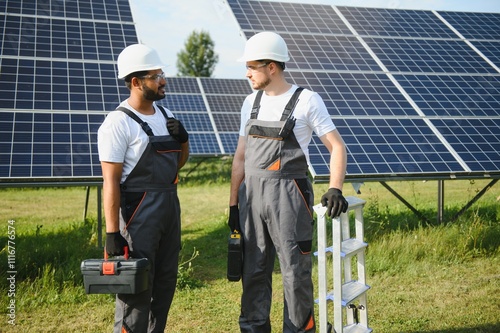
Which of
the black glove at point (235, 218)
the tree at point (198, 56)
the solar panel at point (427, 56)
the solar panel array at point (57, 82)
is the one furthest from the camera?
the tree at point (198, 56)

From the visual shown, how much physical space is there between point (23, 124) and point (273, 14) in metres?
5.06

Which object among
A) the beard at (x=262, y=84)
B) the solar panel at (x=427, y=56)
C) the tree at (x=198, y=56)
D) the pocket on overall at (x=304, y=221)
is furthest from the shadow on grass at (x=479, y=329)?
the tree at (x=198, y=56)

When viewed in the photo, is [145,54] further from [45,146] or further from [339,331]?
[45,146]

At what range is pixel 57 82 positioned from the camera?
7277mm

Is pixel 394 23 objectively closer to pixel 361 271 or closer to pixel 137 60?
pixel 361 271

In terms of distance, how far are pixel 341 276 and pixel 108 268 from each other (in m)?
1.54

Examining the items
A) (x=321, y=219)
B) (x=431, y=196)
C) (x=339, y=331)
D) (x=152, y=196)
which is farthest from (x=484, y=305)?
(x=431, y=196)

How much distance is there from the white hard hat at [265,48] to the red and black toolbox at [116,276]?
156 cm

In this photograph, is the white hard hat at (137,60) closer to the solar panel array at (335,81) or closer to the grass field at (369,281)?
the grass field at (369,281)

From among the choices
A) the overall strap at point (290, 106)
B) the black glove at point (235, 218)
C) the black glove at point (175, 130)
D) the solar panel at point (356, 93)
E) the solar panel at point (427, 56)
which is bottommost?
the black glove at point (235, 218)

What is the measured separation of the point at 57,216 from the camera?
428 inches

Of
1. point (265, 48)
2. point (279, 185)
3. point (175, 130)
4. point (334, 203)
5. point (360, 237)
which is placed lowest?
point (360, 237)

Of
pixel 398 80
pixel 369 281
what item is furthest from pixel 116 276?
pixel 398 80

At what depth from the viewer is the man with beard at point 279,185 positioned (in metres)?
3.74
